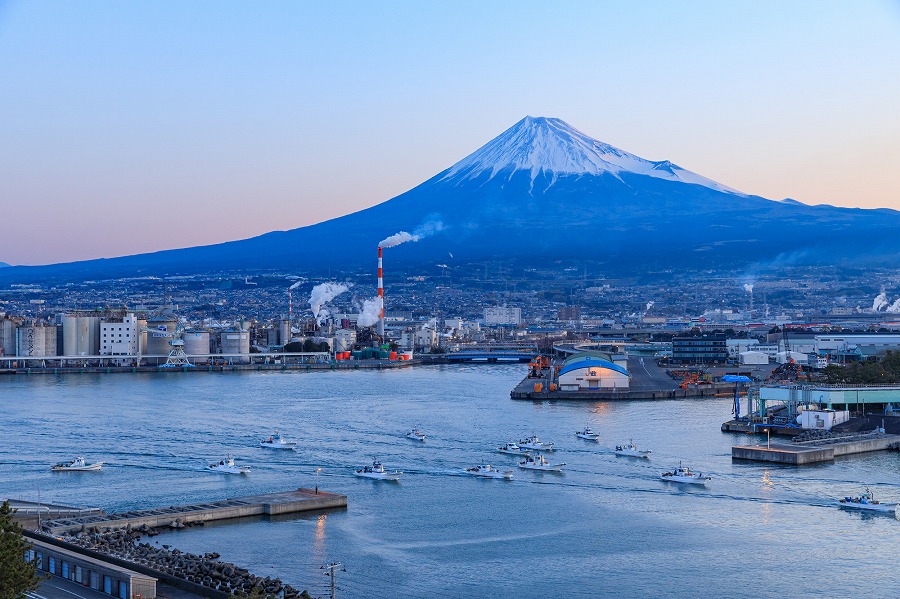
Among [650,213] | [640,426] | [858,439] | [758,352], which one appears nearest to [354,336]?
[758,352]

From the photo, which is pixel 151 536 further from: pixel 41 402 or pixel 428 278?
pixel 428 278

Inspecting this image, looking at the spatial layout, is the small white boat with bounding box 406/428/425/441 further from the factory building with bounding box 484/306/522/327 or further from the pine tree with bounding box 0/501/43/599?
the factory building with bounding box 484/306/522/327

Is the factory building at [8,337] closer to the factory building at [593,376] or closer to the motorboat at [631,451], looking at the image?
the factory building at [593,376]

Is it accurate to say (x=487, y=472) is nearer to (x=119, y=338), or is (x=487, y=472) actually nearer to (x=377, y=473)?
(x=377, y=473)

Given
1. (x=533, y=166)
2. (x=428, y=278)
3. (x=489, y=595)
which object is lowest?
(x=489, y=595)

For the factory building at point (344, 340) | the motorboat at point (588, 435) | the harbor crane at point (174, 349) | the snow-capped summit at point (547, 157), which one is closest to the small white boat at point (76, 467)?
the motorboat at point (588, 435)

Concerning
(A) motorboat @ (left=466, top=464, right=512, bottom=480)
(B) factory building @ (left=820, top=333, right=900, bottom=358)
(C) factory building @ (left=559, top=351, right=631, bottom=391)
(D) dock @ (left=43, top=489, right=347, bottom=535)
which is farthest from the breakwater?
(D) dock @ (left=43, top=489, right=347, bottom=535)
